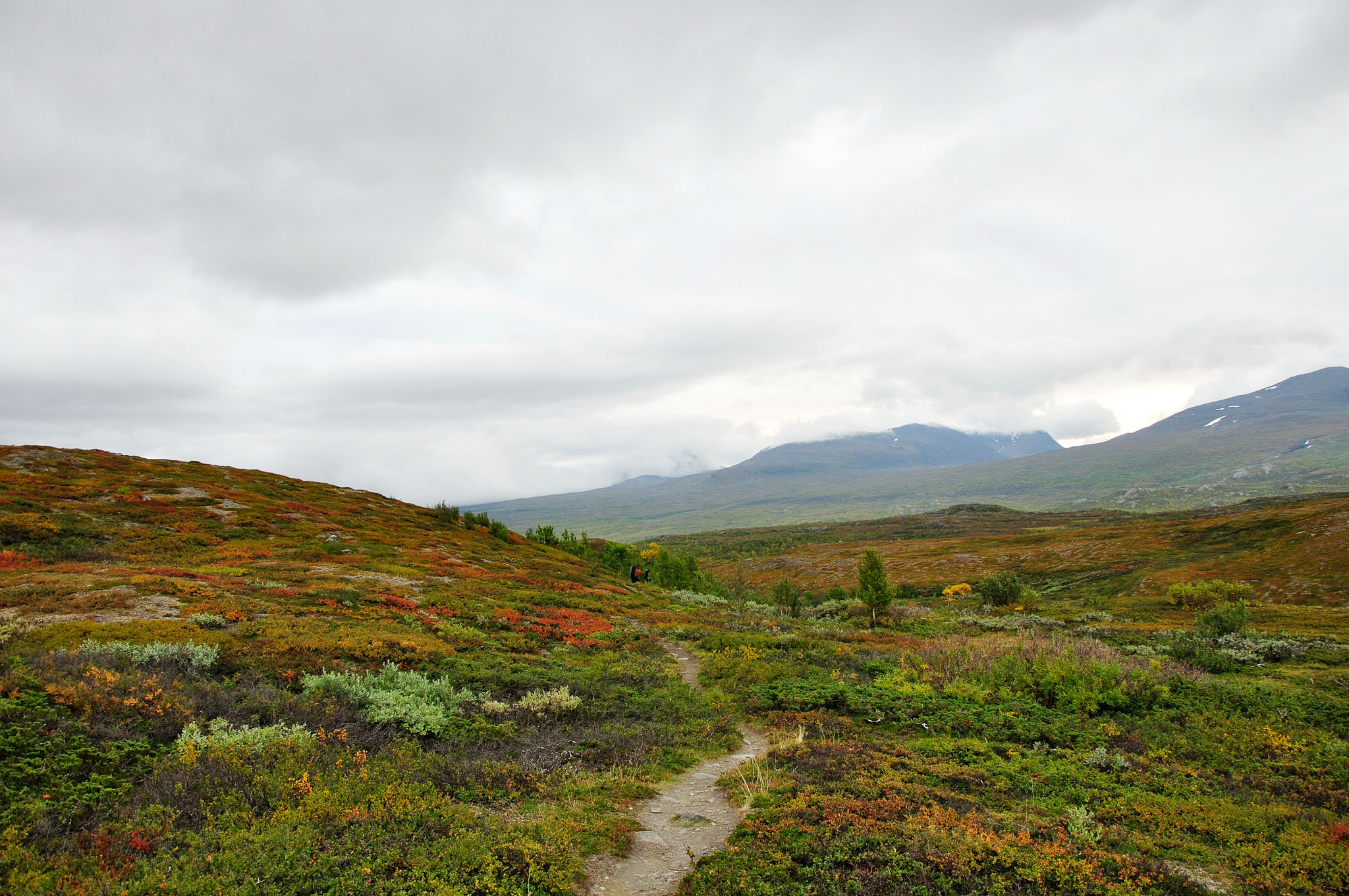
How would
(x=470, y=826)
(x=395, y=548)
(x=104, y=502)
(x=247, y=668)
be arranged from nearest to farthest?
(x=470, y=826) → (x=247, y=668) → (x=104, y=502) → (x=395, y=548)

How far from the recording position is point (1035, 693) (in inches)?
607

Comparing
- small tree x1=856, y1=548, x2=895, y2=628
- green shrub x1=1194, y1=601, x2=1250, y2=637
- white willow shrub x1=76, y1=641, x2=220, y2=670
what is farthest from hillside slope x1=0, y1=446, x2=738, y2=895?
green shrub x1=1194, y1=601, x2=1250, y2=637

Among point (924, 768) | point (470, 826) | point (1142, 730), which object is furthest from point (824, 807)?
point (1142, 730)

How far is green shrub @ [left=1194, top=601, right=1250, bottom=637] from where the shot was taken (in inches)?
894

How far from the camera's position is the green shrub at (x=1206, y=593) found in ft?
121

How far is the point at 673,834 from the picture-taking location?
30.2 feet

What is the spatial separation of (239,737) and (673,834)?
24.3 feet

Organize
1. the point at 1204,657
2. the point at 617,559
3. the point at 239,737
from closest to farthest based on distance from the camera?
the point at 239,737 < the point at 1204,657 < the point at 617,559

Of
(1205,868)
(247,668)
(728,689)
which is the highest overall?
(247,668)

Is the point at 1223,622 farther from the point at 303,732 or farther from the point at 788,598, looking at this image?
the point at 303,732

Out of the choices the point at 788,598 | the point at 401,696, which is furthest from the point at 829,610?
the point at 401,696

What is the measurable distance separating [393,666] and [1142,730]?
18399 millimetres

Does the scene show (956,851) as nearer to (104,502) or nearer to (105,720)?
(105,720)

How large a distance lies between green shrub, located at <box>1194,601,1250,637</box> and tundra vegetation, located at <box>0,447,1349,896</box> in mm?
253
